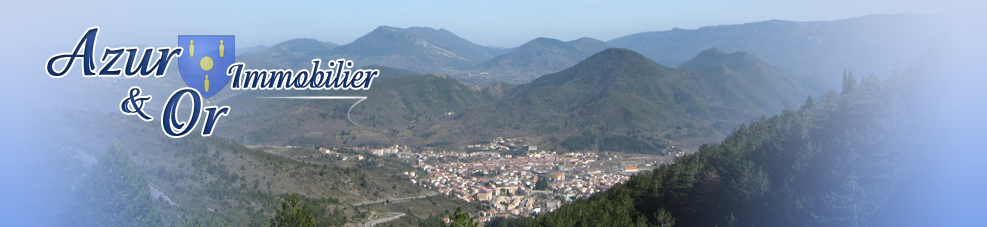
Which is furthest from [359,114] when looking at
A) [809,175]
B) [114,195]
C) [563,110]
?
[809,175]

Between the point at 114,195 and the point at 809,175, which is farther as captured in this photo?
the point at 114,195

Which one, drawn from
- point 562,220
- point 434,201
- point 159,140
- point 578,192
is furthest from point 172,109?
point 578,192

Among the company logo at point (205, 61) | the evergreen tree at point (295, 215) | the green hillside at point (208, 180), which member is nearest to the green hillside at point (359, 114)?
the green hillside at point (208, 180)

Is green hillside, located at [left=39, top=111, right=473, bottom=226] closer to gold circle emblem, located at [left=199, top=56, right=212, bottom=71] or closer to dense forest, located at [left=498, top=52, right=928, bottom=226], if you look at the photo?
gold circle emblem, located at [left=199, top=56, right=212, bottom=71]

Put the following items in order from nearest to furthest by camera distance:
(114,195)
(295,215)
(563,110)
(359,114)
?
(295,215) < (114,195) < (359,114) < (563,110)

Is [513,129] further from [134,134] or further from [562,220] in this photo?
[562,220]

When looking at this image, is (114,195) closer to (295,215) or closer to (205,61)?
(205,61)
